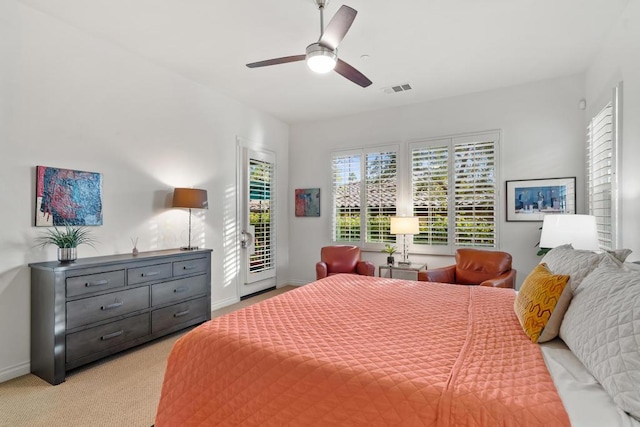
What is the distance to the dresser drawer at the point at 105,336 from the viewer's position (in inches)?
104

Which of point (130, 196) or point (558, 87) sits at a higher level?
point (558, 87)

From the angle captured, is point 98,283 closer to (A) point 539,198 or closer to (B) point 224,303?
(B) point 224,303

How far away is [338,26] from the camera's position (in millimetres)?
2275

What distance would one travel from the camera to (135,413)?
218 centimetres

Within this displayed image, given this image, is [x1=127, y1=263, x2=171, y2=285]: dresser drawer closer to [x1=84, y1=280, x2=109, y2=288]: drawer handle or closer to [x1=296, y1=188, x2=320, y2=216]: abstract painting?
[x1=84, y1=280, x2=109, y2=288]: drawer handle

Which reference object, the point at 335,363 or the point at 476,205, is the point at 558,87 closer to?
the point at 476,205

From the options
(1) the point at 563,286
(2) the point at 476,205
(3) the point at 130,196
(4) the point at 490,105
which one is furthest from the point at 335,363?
(4) the point at 490,105

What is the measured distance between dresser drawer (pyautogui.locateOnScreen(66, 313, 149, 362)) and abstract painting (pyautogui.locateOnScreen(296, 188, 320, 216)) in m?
3.22

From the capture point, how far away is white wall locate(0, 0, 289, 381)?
2658 millimetres

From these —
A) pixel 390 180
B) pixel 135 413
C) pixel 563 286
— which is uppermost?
pixel 390 180

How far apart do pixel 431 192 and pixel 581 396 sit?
4.00m

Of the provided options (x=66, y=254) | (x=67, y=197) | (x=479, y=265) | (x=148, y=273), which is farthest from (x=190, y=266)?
(x=479, y=265)

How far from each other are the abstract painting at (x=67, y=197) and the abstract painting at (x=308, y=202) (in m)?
3.27

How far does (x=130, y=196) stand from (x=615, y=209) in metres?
4.64
